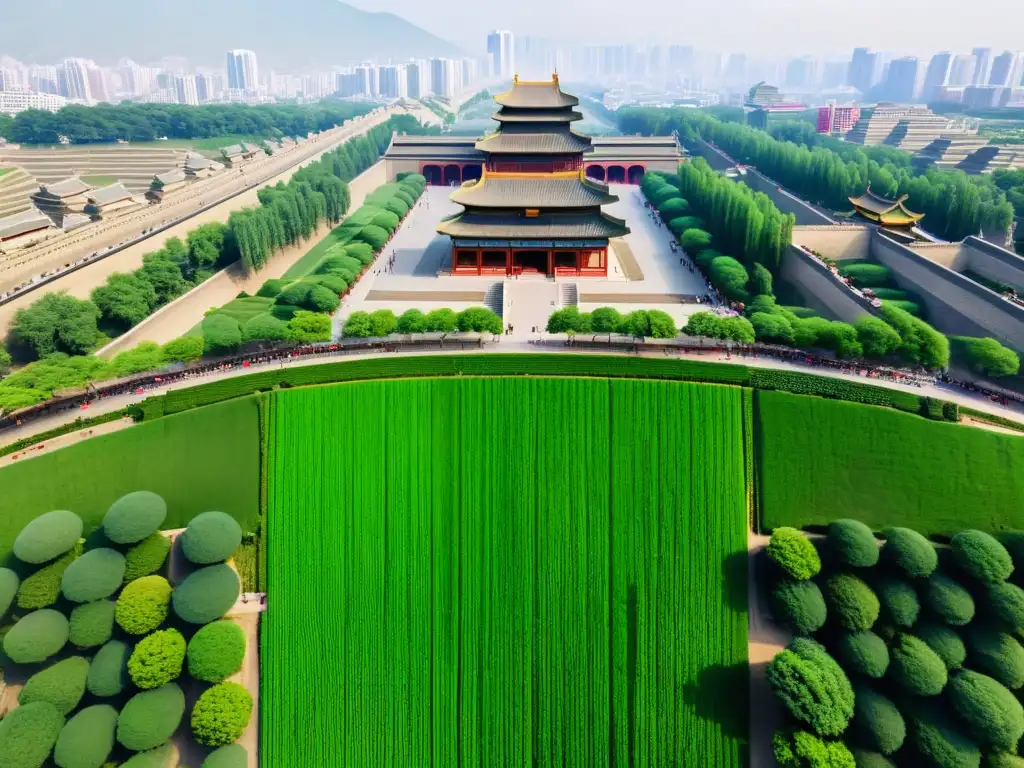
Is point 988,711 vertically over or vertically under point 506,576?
under

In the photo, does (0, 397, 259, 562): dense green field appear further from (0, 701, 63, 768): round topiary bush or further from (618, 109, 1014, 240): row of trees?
(618, 109, 1014, 240): row of trees

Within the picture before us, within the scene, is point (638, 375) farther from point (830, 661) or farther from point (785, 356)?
point (830, 661)

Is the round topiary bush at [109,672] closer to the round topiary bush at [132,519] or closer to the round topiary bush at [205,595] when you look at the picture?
the round topiary bush at [205,595]

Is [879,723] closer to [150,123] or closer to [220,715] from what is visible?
[220,715]

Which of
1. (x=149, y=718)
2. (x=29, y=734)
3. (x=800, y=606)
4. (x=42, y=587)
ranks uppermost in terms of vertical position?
(x=42, y=587)

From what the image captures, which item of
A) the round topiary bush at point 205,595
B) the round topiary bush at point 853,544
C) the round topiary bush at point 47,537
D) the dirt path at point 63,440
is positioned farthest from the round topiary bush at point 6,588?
the round topiary bush at point 853,544

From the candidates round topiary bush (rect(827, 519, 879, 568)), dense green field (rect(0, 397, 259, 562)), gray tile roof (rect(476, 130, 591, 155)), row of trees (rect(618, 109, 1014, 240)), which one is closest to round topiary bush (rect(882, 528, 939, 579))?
round topiary bush (rect(827, 519, 879, 568))

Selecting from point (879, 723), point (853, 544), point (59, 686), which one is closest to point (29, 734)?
point (59, 686)
